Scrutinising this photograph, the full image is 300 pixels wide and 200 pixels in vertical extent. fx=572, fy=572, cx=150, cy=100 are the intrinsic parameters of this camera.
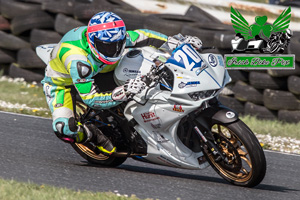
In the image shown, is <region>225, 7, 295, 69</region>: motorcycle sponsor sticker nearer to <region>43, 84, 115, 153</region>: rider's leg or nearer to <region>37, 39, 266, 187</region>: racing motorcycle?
<region>37, 39, 266, 187</region>: racing motorcycle

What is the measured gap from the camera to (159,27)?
1021 centimetres

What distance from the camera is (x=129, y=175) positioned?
577 centimetres

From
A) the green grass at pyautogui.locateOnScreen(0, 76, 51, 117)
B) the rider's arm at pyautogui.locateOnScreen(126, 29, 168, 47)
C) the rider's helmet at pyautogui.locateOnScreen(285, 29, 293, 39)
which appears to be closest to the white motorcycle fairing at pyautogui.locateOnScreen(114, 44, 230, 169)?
the rider's arm at pyautogui.locateOnScreen(126, 29, 168, 47)

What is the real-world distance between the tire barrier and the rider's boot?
4.15 metres

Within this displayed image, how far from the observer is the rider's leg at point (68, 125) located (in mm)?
5793

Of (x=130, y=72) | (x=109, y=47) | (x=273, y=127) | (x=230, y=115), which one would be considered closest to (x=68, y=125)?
(x=130, y=72)

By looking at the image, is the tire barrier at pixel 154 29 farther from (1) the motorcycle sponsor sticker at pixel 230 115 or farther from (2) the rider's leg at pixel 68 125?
(1) the motorcycle sponsor sticker at pixel 230 115

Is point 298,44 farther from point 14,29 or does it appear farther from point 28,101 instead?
point 14,29

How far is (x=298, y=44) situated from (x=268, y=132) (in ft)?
4.94

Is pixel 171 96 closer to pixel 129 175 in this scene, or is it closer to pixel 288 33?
pixel 129 175

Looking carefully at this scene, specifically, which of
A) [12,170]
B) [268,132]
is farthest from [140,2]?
[12,170]

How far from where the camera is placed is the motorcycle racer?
5.30 m

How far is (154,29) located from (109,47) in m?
5.01

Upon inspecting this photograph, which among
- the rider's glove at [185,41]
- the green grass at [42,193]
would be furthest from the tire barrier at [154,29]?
the green grass at [42,193]
